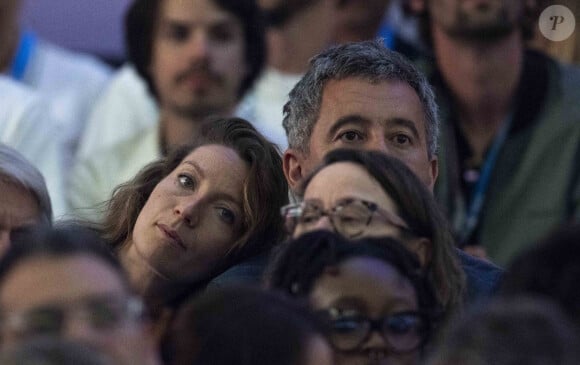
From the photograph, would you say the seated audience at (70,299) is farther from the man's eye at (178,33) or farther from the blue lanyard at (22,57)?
the blue lanyard at (22,57)

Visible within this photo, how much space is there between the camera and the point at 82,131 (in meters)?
5.98

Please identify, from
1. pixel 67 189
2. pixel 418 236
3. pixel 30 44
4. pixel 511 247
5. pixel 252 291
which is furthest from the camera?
pixel 30 44

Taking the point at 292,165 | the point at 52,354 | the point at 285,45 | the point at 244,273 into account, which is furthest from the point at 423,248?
the point at 285,45

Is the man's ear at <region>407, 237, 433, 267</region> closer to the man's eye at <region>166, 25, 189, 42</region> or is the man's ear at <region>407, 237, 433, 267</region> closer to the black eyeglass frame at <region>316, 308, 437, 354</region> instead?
the black eyeglass frame at <region>316, 308, 437, 354</region>

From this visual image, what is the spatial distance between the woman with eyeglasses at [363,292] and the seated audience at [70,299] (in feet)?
1.25

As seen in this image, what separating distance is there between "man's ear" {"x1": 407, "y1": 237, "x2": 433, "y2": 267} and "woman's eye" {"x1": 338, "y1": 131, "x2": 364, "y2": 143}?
2.36 feet

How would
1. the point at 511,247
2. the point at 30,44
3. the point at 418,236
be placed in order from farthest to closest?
the point at 30,44 < the point at 511,247 < the point at 418,236

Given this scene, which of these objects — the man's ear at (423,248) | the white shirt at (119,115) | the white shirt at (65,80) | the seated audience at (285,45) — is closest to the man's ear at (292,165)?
the man's ear at (423,248)

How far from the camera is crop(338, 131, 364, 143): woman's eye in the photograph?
385 centimetres

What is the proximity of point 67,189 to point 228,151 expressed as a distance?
1.73 m

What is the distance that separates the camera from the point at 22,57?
20.0 ft

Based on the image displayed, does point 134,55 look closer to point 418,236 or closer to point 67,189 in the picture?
point 67,189

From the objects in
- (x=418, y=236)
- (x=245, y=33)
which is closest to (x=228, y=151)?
(x=418, y=236)

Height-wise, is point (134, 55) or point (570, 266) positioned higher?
point (570, 266)
